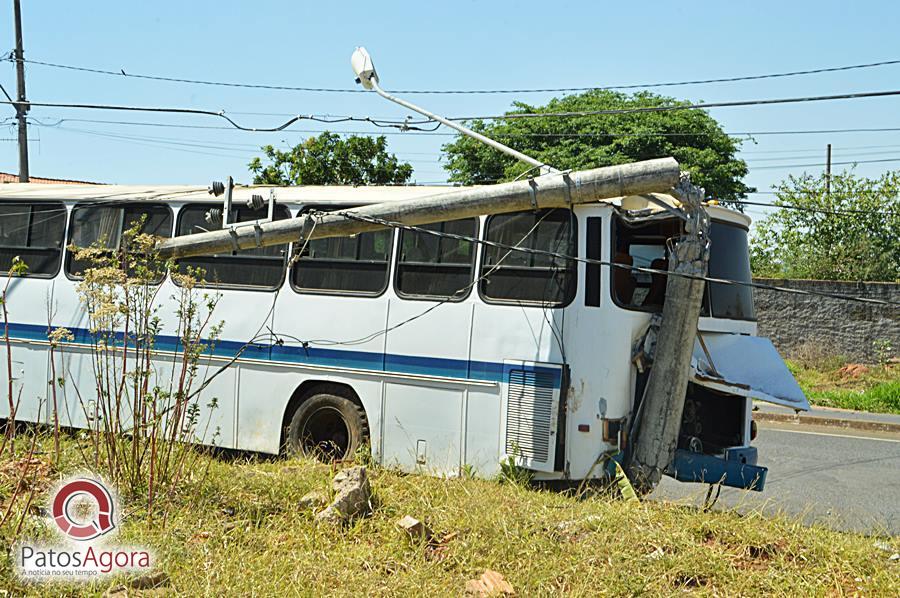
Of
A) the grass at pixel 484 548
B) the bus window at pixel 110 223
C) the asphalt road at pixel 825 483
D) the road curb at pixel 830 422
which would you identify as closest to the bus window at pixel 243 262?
the bus window at pixel 110 223

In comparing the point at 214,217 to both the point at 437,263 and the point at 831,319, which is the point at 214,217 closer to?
the point at 437,263

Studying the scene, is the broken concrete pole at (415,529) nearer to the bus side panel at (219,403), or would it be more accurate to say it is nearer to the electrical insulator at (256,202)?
the bus side panel at (219,403)

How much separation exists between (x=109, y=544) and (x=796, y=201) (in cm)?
2429

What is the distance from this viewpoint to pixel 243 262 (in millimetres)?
9523

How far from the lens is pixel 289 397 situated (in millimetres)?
9180

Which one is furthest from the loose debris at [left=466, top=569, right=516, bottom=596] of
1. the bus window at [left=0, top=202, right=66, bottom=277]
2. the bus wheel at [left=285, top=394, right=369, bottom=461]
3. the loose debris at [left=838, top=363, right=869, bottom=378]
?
the loose debris at [left=838, top=363, right=869, bottom=378]

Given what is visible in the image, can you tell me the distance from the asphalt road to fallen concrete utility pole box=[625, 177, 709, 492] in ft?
1.53

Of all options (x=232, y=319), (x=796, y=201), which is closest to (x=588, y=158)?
(x=796, y=201)

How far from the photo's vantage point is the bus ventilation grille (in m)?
7.84

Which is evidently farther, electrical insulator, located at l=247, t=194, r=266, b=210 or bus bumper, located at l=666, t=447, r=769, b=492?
electrical insulator, located at l=247, t=194, r=266, b=210

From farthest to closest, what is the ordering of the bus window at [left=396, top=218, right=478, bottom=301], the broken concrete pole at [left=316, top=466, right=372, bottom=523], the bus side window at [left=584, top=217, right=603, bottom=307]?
the bus window at [left=396, top=218, right=478, bottom=301] → the bus side window at [left=584, top=217, right=603, bottom=307] → the broken concrete pole at [left=316, top=466, right=372, bottom=523]

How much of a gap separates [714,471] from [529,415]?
1690 millimetres

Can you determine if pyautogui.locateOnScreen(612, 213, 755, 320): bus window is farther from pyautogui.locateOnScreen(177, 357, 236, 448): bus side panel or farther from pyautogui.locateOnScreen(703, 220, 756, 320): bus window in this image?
pyautogui.locateOnScreen(177, 357, 236, 448): bus side panel

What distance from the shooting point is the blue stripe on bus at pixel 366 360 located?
26.7 ft
